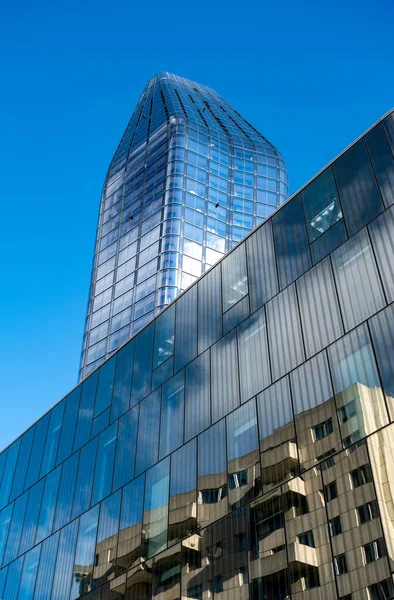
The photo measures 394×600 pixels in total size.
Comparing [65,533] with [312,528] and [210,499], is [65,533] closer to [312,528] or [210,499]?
[210,499]

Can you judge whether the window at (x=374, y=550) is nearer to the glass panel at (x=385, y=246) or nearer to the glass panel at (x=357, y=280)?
the glass panel at (x=357, y=280)

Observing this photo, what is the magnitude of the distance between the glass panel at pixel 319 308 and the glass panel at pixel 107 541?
39.7 ft

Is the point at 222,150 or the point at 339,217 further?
the point at 222,150

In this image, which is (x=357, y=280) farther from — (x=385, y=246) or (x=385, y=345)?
(x=385, y=345)

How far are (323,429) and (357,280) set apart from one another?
4734 millimetres

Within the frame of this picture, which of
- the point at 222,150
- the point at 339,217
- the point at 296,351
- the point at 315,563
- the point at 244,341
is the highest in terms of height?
the point at 222,150

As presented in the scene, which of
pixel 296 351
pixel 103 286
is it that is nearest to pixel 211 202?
pixel 103 286

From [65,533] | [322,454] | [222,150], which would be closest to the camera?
[322,454]

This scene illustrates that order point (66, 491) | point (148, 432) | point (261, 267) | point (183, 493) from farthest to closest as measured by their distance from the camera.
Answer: point (66, 491), point (148, 432), point (261, 267), point (183, 493)

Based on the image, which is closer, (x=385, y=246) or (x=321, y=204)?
(x=385, y=246)

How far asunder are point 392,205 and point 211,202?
66.8 meters

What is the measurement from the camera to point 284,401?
72.3 feet

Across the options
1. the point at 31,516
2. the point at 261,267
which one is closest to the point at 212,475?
the point at 261,267

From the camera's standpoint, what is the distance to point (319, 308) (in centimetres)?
2228
